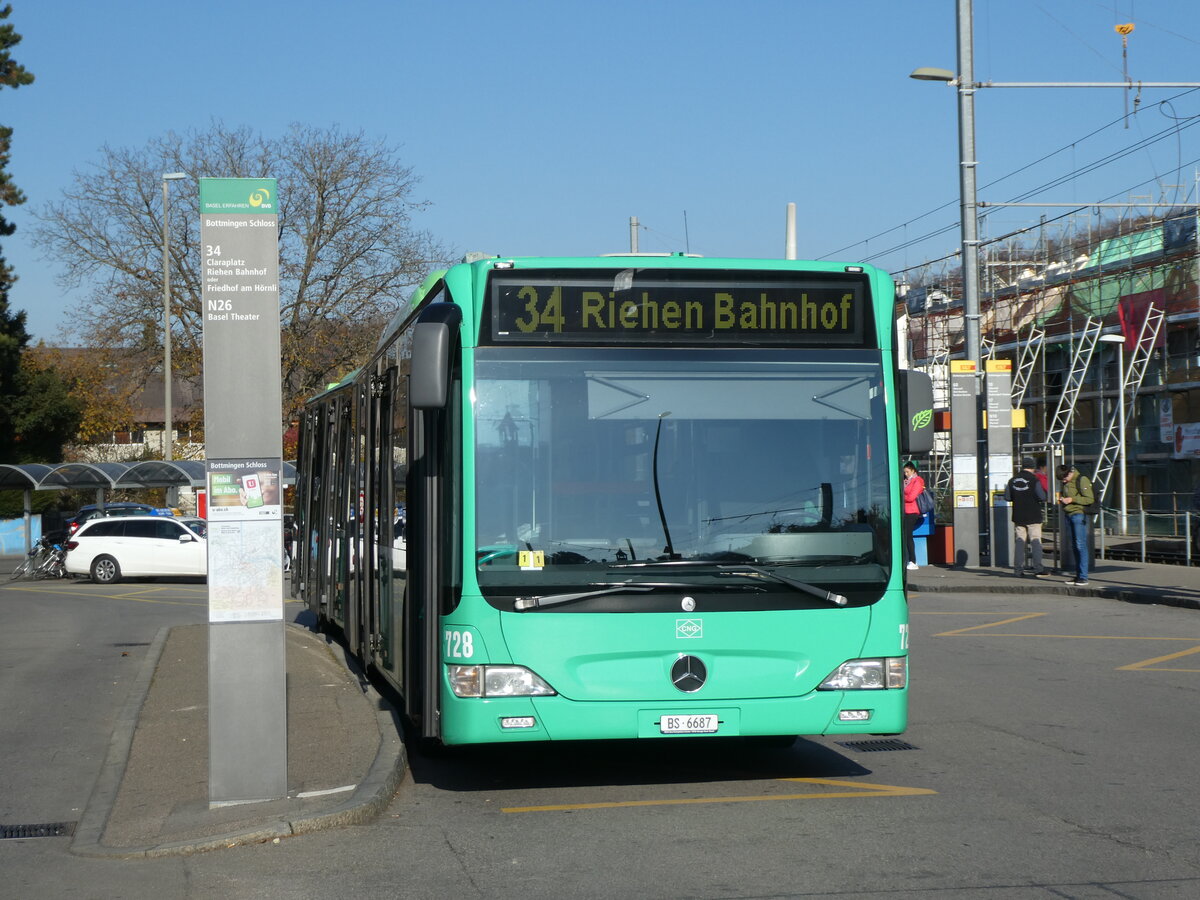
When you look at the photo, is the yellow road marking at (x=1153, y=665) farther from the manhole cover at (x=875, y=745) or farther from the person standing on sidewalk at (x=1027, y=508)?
the person standing on sidewalk at (x=1027, y=508)

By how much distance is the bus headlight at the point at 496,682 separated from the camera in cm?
720

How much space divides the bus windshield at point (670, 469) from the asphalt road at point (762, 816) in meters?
1.23

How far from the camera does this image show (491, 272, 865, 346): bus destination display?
7.54 metres

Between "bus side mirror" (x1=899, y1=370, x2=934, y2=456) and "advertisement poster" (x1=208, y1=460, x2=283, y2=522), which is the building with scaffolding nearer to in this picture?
"bus side mirror" (x1=899, y1=370, x2=934, y2=456)

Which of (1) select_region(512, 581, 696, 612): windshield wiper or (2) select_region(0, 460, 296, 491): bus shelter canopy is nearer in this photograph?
(1) select_region(512, 581, 696, 612): windshield wiper

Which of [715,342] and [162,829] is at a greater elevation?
[715,342]

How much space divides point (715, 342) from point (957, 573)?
59.9 feet

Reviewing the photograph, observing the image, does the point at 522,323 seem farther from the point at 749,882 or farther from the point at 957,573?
the point at 957,573

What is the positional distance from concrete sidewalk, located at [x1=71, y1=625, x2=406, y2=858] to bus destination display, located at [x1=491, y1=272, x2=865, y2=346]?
255 centimetres

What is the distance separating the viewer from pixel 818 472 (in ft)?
24.8

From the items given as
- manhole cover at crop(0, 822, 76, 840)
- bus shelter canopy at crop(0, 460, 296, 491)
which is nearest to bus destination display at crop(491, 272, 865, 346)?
manhole cover at crop(0, 822, 76, 840)

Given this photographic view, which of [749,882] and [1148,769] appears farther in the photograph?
[1148,769]

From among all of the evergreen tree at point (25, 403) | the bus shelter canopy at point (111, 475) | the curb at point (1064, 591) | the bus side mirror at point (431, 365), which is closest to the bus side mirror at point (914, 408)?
the bus side mirror at point (431, 365)

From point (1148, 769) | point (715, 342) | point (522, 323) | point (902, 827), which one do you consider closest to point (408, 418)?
point (522, 323)
